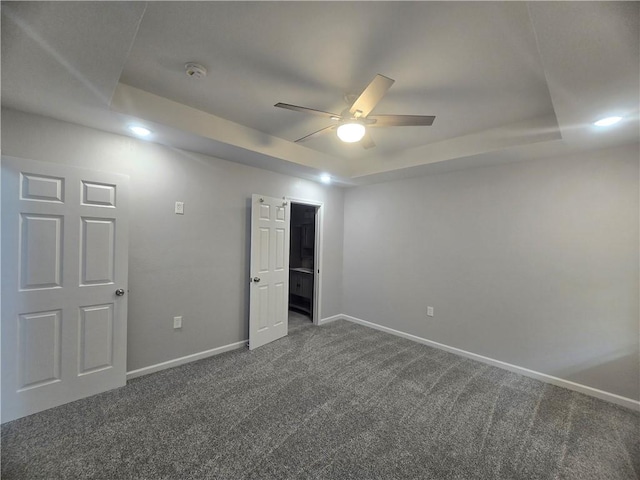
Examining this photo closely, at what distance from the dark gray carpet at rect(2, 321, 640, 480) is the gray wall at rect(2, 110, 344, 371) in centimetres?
42

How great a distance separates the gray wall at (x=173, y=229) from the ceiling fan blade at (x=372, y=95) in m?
1.98

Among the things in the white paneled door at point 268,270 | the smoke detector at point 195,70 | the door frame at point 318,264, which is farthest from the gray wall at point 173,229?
the smoke detector at point 195,70

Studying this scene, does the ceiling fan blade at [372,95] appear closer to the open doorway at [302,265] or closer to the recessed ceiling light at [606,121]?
the recessed ceiling light at [606,121]

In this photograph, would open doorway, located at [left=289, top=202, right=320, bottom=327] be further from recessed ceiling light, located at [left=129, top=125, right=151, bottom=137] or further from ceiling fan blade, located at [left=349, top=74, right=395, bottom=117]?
ceiling fan blade, located at [left=349, top=74, right=395, bottom=117]

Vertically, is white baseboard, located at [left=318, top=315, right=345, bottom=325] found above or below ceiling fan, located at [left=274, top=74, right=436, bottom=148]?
below

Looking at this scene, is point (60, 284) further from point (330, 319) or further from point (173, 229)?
point (330, 319)

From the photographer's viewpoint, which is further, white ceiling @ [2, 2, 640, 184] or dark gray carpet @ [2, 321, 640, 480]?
dark gray carpet @ [2, 321, 640, 480]

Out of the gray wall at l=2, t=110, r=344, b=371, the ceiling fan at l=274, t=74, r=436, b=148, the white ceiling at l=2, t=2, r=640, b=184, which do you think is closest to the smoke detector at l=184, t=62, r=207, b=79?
the white ceiling at l=2, t=2, r=640, b=184

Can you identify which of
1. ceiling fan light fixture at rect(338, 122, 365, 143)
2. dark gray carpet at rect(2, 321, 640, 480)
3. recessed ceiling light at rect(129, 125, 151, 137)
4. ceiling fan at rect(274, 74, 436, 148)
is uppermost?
recessed ceiling light at rect(129, 125, 151, 137)

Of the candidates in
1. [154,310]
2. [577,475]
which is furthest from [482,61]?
[154,310]

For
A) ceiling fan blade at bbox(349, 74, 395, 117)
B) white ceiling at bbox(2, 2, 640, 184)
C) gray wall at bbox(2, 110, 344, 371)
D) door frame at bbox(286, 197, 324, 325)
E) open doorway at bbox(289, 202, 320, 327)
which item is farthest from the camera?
open doorway at bbox(289, 202, 320, 327)

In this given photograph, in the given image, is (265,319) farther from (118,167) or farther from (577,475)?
(577,475)

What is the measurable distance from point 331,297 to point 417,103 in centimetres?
328

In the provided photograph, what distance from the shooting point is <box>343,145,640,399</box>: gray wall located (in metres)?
2.52
